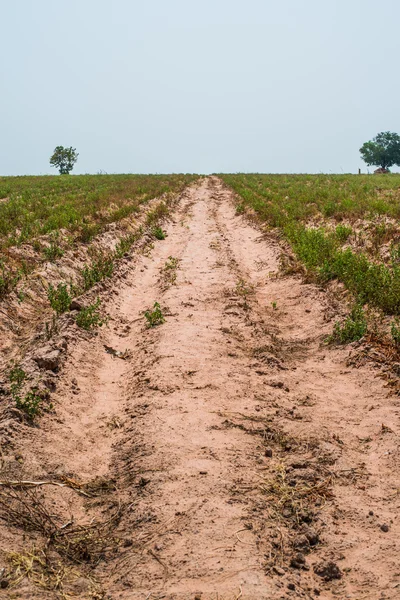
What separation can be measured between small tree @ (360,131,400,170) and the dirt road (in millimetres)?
81166

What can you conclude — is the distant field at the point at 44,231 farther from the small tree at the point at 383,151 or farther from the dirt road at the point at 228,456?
the small tree at the point at 383,151

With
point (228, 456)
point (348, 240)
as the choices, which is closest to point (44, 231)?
point (348, 240)

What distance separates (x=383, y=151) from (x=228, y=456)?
280 ft

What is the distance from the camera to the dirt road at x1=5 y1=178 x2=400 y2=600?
3209 mm

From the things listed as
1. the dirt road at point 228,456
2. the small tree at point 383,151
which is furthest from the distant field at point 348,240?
the small tree at point 383,151

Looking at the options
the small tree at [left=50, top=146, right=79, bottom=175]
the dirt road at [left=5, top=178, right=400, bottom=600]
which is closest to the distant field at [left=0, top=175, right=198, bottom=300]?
the dirt road at [left=5, top=178, right=400, bottom=600]

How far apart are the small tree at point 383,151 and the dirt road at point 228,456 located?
266 feet

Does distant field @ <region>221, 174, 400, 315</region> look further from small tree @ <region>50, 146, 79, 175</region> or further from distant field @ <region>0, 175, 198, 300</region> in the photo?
small tree @ <region>50, 146, 79, 175</region>

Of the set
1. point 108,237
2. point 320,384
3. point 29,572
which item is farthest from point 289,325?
point 108,237

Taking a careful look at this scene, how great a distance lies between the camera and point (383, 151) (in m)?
81.4

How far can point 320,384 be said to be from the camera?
588 centimetres

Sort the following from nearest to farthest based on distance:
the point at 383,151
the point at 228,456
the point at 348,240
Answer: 1. the point at 228,456
2. the point at 348,240
3. the point at 383,151

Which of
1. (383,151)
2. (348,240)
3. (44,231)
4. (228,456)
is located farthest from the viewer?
(383,151)

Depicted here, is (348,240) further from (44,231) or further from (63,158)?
(63,158)
